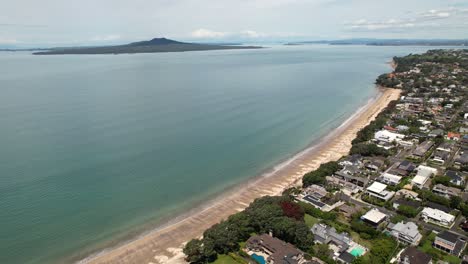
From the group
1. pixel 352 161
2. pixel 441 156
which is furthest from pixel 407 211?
pixel 441 156

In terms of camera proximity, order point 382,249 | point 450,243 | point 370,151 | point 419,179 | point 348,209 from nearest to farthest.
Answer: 1. point 382,249
2. point 450,243
3. point 348,209
4. point 419,179
5. point 370,151

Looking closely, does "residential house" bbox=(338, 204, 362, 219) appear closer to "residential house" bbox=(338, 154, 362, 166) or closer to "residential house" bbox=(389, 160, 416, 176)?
"residential house" bbox=(338, 154, 362, 166)

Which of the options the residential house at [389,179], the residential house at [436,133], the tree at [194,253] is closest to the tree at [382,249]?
the residential house at [389,179]

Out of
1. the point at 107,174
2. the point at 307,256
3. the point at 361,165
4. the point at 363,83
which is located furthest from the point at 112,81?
the point at 307,256

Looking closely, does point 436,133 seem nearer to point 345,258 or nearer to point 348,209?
point 348,209

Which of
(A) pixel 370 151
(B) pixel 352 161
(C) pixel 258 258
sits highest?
(A) pixel 370 151
